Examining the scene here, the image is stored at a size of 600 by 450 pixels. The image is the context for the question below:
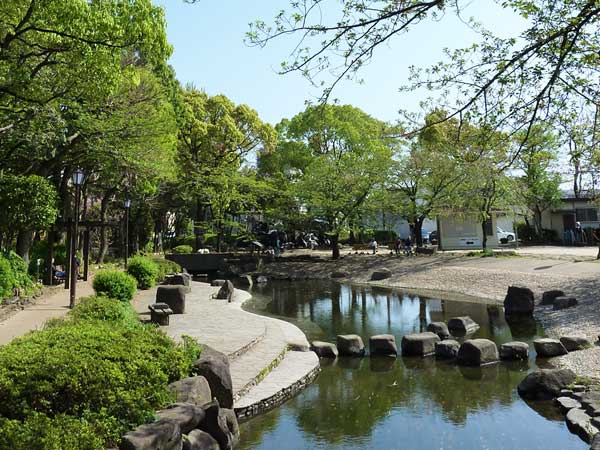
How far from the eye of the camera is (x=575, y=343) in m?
11.6

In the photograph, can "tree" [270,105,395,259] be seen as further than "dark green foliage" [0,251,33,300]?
Yes

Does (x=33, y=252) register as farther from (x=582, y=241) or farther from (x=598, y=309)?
(x=582, y=241)

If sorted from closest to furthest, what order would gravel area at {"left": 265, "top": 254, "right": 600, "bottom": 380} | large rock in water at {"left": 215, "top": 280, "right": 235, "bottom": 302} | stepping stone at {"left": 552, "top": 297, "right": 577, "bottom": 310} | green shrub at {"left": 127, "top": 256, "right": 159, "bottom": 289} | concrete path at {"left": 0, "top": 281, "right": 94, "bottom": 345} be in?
1. concrete path at {"left": 0, "top": 281, "right": 94, "bottom": 345}
2. gravel area at {"left": 265, "top": 254, "right": 600, "bottom": 380}
3. stepping stone at {"left": 552, "top": 297, "right": 577, "bottom": 310}
4. large rock in water at {"left": 215, "top": 280, "right": 235, "bottom": 302}
5. green shrub at {"left": 127, "top": 256, "right": 159, "bottom": 289}

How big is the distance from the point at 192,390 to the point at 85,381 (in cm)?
150

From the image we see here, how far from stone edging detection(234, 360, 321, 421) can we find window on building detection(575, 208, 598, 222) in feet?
121

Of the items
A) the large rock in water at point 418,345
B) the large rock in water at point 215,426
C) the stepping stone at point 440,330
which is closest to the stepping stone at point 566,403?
the large rock in water at point 418,345

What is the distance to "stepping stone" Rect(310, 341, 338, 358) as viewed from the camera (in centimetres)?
1174

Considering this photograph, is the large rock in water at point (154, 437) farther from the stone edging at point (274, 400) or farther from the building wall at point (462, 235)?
the building wall at point (462, 235)

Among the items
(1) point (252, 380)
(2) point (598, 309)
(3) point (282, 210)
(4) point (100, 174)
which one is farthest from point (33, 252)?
(2) point (598, 309)

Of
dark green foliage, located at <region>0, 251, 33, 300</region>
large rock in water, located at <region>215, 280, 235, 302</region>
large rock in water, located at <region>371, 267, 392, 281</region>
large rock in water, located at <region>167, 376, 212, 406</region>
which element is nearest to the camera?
large rock in water, located at <region>167, 376, 212, 406</region>

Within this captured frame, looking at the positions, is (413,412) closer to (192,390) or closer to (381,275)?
(192,390)

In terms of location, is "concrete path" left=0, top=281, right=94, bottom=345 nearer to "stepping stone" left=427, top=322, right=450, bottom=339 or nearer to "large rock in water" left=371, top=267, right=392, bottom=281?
"stepping stone" left=427, top=322, right=450, bottom=339

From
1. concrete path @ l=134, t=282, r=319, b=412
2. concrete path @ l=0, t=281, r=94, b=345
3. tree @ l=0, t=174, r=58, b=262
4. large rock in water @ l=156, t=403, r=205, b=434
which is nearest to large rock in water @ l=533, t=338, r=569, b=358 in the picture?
concrete path @ l=134, t=282, r=319, b=412

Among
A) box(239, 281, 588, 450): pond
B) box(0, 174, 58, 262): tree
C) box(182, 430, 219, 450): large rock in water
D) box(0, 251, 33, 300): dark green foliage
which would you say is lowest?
box(239, 281, 588, 450): pond
